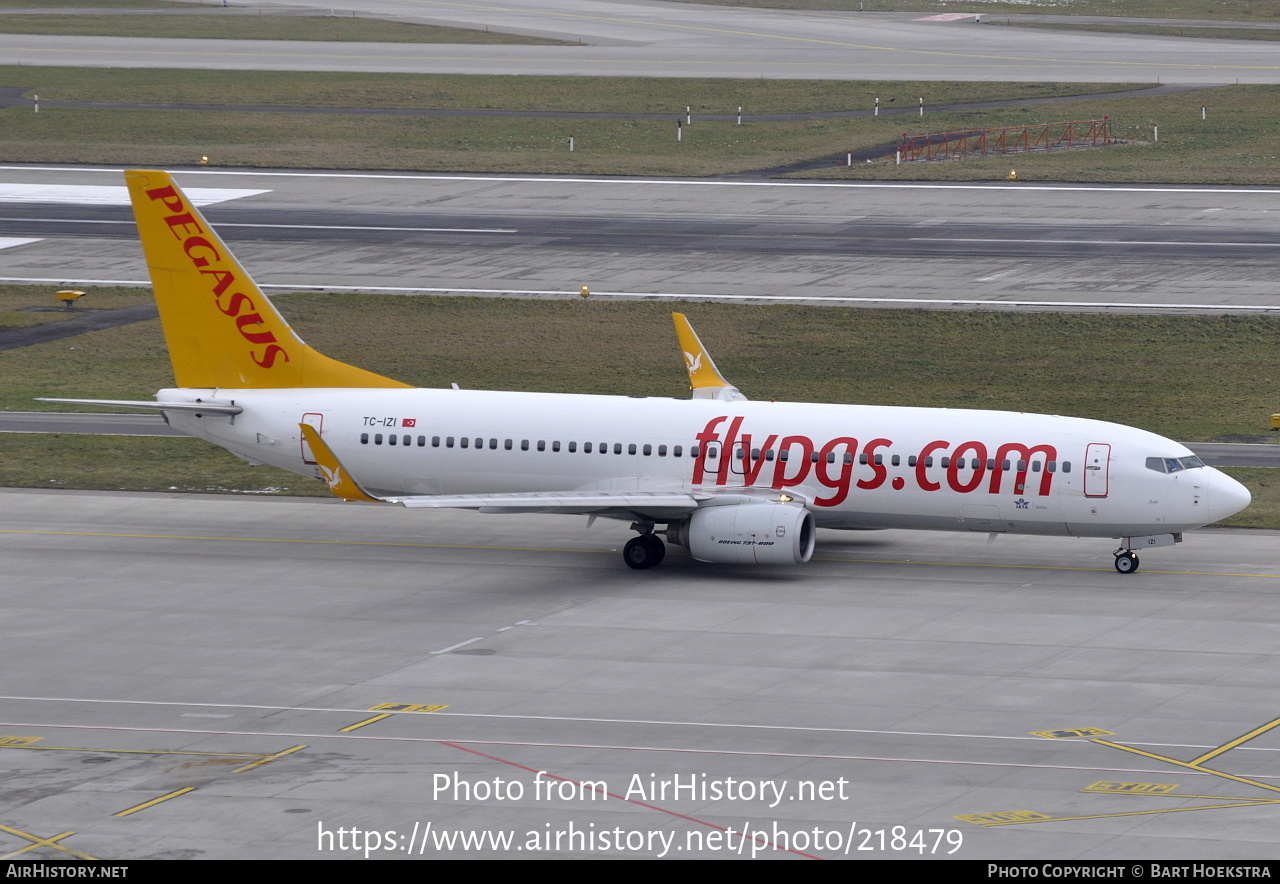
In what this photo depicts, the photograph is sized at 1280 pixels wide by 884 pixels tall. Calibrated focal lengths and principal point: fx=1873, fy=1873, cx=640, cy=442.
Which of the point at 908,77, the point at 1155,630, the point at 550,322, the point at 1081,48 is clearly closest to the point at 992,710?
the point at 1155,630

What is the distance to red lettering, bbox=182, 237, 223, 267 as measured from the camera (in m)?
50.3

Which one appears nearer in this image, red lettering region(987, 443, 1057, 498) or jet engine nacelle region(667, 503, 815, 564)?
jet engine nacelle region(667, 503, 815, 564)

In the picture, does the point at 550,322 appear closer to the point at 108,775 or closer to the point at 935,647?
the point at 935,647

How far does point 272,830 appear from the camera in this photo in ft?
95.2

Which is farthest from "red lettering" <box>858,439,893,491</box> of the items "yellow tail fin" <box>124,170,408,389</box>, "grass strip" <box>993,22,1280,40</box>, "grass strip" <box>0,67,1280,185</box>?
"grass strip" <box>993,22,1280,40</box>

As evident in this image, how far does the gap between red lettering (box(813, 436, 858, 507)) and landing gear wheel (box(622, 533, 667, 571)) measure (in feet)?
14.5

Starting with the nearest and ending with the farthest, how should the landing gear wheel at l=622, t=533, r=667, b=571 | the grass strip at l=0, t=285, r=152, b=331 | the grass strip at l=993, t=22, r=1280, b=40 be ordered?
the landing gear wheel at l=622, t=533, r=667, b=571 → the grass strip at l=0, t=285, r=152, b=331 → the grass strip at l=993, t=22, r=1280, b=40

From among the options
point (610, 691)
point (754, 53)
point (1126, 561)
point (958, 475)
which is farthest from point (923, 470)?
point (754, 53)

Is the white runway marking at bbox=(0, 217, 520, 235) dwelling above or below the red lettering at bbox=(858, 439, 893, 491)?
above

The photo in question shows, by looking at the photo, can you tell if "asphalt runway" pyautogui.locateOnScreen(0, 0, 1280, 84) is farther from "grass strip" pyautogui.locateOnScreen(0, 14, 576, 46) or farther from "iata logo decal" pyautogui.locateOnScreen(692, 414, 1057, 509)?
"iata logo decal" pyautogui.locateOnScreen(692, 414, 1057, 509)

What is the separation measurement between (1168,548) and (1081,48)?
9633 cm

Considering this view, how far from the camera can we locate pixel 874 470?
46500mm

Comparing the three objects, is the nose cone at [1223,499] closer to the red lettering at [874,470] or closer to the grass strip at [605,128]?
the red lettering at [874,470]

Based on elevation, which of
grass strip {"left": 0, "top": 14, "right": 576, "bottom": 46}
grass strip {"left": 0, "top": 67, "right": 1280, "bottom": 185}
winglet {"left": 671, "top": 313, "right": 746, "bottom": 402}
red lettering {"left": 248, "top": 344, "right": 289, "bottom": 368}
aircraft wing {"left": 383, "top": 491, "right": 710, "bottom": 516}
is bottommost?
aircraft wing {"left": 383, "top": 491, "right": 710, "bottom": 516}
